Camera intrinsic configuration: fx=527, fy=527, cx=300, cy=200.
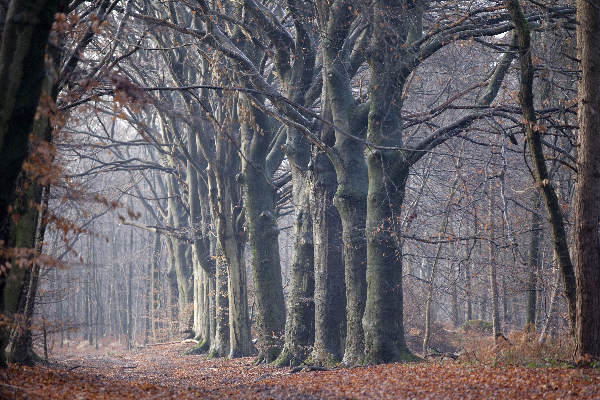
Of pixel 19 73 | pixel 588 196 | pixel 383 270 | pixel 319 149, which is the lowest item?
pixel 383 270

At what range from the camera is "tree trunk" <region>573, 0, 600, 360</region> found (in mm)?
8289

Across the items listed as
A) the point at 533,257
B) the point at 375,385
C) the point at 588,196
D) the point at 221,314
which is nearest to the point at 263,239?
the point at 221,314

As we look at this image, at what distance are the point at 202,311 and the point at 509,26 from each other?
16534 millimetres

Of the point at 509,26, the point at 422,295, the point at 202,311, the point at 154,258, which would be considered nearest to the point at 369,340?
the point at 509,26

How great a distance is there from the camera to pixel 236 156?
17656 millimetres

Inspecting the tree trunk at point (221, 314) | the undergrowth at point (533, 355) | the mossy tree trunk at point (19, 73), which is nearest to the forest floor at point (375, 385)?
the undergrowth at point (533, 355)

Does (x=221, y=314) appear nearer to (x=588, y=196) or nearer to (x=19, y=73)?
(x=588, y=196)

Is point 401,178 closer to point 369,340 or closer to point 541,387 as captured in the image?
point 369,340

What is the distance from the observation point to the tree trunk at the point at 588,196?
8289 mm

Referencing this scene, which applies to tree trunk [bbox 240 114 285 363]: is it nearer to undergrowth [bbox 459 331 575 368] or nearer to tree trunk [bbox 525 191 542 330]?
undergrowth [bbox 459 331 575 368]

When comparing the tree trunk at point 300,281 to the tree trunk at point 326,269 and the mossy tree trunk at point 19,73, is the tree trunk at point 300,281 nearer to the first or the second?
the tree trunk at point 326,269

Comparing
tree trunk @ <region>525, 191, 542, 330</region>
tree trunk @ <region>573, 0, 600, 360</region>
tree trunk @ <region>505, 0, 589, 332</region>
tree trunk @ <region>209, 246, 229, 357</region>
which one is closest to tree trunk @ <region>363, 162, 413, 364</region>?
tree trunk @ <region>505, 0, 589, 332</region>

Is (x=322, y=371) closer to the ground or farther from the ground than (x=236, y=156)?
closer to the ground

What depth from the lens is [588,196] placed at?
8398 mm
